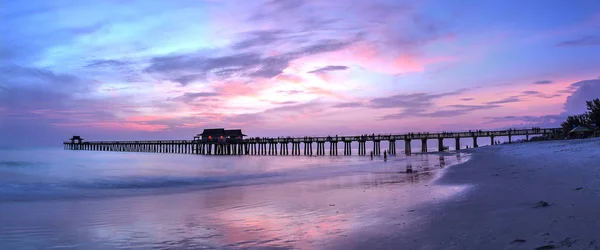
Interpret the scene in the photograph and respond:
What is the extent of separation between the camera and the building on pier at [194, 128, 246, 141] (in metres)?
86.9

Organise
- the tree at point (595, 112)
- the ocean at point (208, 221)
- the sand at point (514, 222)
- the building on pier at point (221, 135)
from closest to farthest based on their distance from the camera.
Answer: the sand at point (514, 222), the ocean at point (208, 221), the tree at point (595, 112), the building on pier at point (221, 135)

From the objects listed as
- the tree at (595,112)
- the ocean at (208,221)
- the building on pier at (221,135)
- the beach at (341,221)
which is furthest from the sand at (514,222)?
the building on pier at (221,135)

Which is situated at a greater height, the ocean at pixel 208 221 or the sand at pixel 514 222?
the sand at pixel 514 222

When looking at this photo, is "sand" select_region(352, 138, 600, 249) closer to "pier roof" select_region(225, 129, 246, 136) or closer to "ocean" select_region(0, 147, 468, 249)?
"ocean" select_region(0, 147, 468, 249)

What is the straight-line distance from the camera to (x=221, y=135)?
88.5 metres

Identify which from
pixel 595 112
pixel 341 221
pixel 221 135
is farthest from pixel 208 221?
pixel 221 135

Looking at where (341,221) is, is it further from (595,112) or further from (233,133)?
(233,133)

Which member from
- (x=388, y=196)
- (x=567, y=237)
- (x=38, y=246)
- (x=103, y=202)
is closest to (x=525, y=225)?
(x=567, y=237)

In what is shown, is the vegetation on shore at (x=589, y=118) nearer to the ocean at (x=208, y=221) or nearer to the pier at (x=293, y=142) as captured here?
the pier at (x=293, y=142)

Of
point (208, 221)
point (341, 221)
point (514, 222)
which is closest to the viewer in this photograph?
point (514, 222)

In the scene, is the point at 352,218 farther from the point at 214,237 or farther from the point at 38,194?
the point at 38,194

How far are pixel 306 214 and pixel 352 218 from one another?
131cm

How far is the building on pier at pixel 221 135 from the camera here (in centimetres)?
8694

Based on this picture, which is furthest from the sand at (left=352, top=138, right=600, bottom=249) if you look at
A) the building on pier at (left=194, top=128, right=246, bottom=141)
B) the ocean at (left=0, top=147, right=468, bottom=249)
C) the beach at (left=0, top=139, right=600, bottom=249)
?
the building on pier at (left=194, top=128, right=246, bottom=141)
